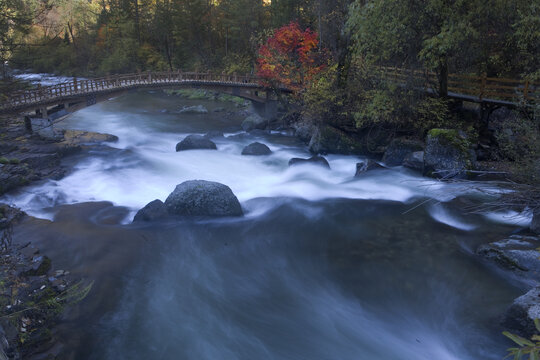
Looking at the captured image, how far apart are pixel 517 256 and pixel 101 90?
2234 centimetres

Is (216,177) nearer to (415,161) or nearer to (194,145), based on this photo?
(194,145)

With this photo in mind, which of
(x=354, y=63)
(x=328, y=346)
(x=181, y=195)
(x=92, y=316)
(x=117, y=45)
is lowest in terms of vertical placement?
(x=328, y=346)

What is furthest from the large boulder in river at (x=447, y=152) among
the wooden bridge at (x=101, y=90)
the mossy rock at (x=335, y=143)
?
the wooden bridge at (x=101, y=90)

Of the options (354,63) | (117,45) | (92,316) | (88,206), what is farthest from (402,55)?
(117,45)

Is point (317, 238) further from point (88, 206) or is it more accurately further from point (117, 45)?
point (117, 45)

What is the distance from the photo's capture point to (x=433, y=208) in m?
13.7

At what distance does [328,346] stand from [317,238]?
14.9 feet

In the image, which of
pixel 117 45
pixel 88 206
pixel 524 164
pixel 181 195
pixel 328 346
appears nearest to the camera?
pixel 328 346

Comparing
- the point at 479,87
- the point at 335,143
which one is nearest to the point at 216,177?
the point at 335,143

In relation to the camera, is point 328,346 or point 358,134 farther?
point 358,134

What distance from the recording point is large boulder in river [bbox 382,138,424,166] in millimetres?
18297

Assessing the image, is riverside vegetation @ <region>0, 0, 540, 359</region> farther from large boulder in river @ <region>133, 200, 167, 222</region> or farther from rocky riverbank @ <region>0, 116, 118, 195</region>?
large boulder in river @ <region>133, 200, 167, 222</region>

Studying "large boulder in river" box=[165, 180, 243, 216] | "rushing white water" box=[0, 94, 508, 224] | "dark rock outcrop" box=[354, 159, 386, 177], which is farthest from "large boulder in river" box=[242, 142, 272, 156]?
"large boulder in river" box=[165, 180, 243, 216]

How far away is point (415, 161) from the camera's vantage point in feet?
57.5
